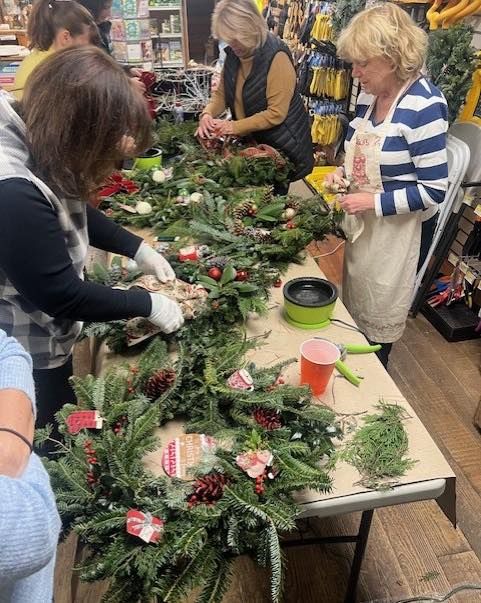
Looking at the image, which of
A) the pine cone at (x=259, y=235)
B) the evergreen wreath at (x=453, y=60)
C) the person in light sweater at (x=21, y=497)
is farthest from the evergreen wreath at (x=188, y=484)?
the evergreen wreath at (x=453, y=60)

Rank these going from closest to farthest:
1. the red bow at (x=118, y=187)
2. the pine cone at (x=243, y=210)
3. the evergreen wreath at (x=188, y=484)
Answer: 1. the evergreen wreath at (x=188, y=484)
2. the pine cone at (x=243, y=210)
3. the red bow at (x=118, y=187)

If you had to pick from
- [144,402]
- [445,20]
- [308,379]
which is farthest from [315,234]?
[445,20]

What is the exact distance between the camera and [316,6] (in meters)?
4.08

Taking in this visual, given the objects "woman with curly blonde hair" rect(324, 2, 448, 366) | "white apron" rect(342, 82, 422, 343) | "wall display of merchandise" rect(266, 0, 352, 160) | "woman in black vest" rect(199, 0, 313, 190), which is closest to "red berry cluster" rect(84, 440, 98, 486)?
"woman with curly blonde hair" rect(324, 2, 448, 366)

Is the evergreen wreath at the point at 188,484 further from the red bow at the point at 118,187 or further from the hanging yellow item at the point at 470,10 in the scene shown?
the hanging yellow item at the point at 470,10

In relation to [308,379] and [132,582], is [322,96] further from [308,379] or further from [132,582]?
[132,582]

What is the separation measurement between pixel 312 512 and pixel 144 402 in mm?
450

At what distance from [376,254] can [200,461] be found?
129 centimetres

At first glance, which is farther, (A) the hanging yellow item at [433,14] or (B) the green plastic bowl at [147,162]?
(A) the hanging yellow item at [433,14]

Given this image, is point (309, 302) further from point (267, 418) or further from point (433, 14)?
point (433, 14)

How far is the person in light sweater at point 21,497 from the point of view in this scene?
23.0 inches

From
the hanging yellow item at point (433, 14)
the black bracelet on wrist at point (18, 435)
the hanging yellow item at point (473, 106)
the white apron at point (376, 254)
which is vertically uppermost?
the hanging yellow item at point (433, 14)

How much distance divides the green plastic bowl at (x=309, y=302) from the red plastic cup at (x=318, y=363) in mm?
201

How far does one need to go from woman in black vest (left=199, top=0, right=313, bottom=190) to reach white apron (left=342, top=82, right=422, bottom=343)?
62 cm
